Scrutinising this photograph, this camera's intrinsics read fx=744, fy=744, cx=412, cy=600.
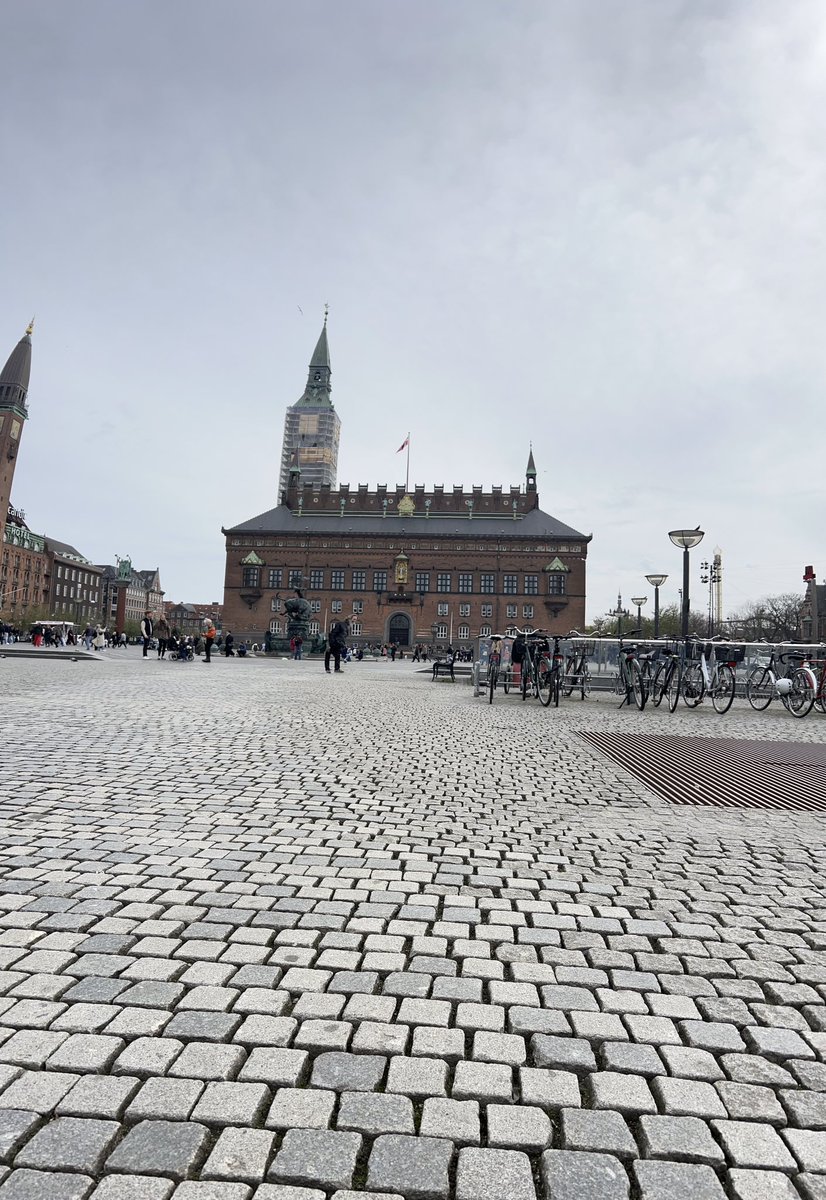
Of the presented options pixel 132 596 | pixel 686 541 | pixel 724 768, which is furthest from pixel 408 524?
pixel 132 596

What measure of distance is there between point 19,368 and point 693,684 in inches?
3892

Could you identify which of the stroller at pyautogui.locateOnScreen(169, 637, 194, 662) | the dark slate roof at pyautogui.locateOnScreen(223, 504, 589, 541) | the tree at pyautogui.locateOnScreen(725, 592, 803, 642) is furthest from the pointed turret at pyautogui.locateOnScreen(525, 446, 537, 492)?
the stroller at pyautogui.locateOnScreen(169, 637, 194, 662)

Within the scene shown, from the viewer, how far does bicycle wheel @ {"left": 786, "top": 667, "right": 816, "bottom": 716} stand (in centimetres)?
1392

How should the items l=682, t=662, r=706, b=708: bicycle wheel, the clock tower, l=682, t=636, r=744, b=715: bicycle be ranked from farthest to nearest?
the clock tower, l=682, t=662, r=706, b=708: bicycle wheel, l=682, t=636, r=744, b=715: bicycle

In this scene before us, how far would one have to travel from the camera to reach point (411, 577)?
7769 cm

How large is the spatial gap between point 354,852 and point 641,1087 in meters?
2.30

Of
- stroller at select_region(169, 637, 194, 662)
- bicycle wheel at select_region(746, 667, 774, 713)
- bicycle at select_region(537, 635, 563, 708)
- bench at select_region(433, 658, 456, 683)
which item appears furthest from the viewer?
stroller at select_region(169, 637, 194, 662)

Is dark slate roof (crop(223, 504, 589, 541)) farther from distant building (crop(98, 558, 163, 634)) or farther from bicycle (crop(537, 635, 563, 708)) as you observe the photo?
bicycle (crop(537, 635, 563, 708))

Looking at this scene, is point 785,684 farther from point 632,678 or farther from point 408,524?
point 408,524

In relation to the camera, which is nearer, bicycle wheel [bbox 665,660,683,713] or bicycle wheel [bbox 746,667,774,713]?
bicycle wheel [bbox 665,660,683,713]

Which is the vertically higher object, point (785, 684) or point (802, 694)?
point (785, 684)

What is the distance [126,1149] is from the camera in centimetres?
171

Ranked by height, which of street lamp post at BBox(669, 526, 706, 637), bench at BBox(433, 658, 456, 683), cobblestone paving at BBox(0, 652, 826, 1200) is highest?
street lamp post at BBox(669, 526, 706, 637)

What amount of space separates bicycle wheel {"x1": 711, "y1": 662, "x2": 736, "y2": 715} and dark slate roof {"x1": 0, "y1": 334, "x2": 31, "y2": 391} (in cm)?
9786
